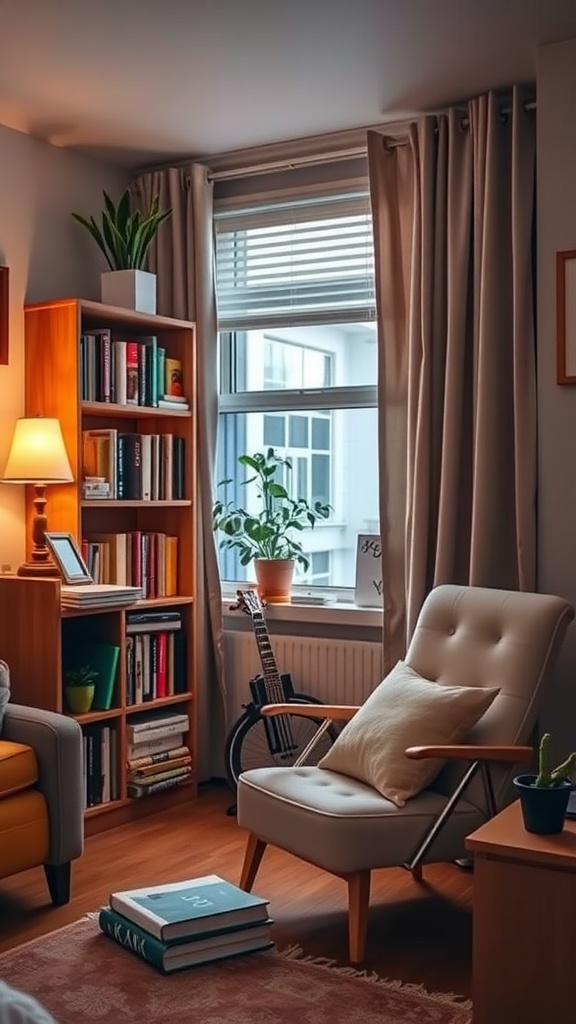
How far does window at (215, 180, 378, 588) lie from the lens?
14.7 feet

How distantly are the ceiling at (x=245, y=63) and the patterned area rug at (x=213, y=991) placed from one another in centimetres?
259

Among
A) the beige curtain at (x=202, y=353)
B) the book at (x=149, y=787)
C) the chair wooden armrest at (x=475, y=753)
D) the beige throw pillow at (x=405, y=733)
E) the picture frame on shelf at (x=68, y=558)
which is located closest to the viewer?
the chair wooden armrest at (x=475, y=753)

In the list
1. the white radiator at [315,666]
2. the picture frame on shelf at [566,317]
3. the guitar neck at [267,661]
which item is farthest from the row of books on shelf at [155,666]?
the picture frame on shelf at [566,317]

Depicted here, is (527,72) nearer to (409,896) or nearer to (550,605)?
(550,605)

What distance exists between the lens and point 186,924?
113 inches

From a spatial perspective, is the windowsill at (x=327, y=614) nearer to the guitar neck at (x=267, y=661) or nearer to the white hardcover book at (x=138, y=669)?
the guitar neck at (x=267, y=661)

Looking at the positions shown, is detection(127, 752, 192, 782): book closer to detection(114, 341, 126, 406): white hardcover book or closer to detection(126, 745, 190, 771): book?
detection(126, 745, 190, 771): book

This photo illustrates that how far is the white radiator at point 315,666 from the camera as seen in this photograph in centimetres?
429

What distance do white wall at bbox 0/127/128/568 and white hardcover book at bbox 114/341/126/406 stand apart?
13.8 inches

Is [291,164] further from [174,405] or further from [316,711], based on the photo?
[316,711]

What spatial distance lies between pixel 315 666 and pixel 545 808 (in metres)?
1.93

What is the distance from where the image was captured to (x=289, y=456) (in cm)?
472

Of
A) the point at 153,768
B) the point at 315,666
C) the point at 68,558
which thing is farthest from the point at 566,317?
the point at 153,768

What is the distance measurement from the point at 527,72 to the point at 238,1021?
2980 millimetres
